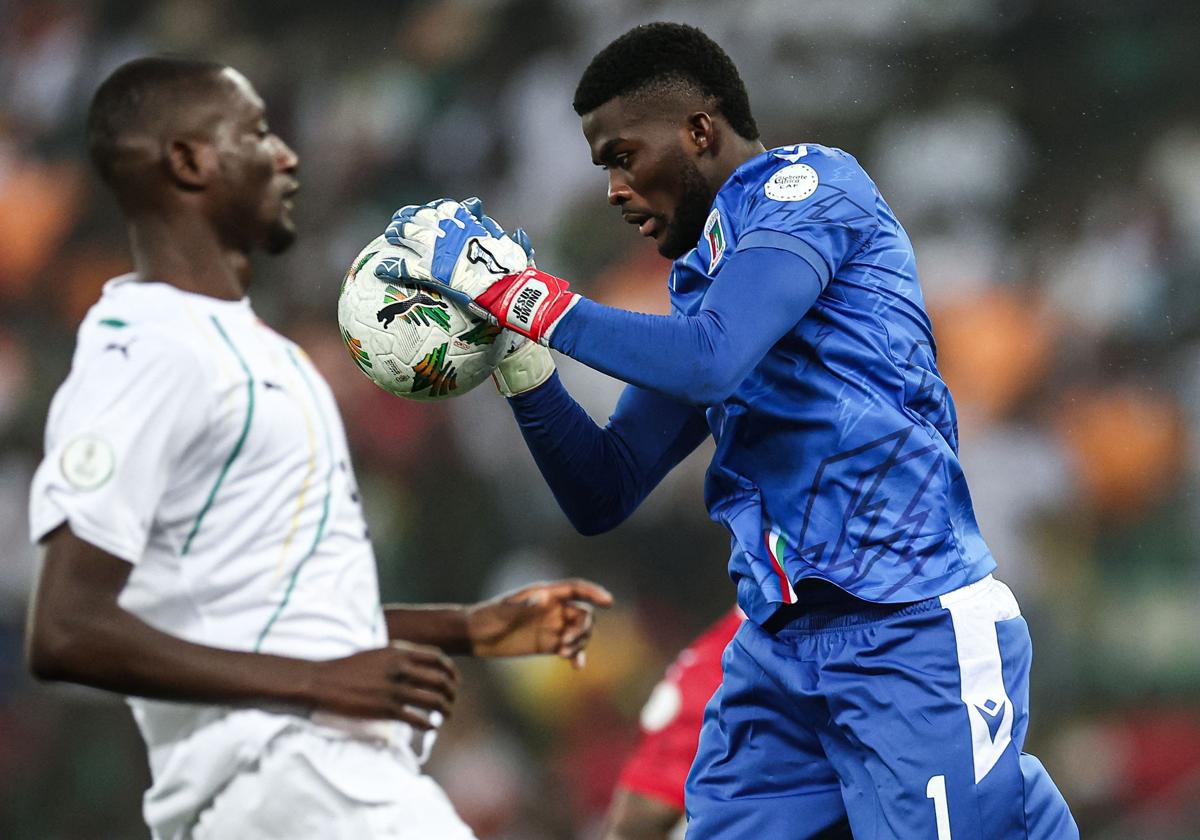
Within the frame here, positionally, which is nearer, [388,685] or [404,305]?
[388,685]

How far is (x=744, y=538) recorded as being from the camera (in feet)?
8.37

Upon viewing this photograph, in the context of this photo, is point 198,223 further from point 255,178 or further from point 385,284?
point 385,284

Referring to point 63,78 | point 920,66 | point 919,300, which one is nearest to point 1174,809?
point 920,66

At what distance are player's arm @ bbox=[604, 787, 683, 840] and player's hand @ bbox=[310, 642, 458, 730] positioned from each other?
1.52m

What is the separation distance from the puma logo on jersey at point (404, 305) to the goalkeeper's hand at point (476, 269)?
3 cm

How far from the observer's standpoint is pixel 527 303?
8.12 feet

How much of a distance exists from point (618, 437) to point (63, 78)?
5.69 meters

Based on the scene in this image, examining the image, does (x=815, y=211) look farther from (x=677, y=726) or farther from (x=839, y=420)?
(x=677, y=726)

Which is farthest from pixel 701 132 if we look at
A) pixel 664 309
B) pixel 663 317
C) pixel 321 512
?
pixel 664 309

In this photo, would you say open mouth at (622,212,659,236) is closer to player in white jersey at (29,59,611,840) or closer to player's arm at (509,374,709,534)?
player's arm at (509,374,709,534)

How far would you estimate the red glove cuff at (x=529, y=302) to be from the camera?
2.45 meters

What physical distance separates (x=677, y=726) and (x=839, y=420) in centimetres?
163

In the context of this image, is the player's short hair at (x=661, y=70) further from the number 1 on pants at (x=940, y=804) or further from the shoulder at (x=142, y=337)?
the number 1 on pants at (x=940, y=804)

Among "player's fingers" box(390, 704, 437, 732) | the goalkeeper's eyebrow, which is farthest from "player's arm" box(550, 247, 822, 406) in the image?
"player's fingers" box(390, 704, 437, 732)
